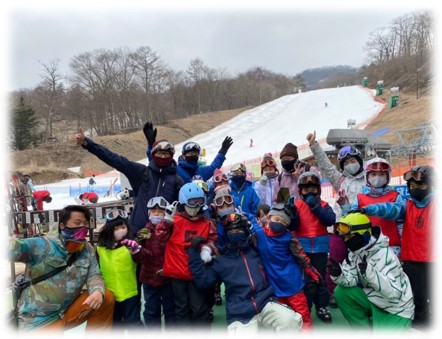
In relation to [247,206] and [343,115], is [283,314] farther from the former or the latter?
[343,115]

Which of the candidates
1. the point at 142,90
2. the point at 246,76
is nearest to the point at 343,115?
the point at 142,90

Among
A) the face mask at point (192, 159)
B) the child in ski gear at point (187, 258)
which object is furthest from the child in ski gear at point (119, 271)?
the face mask at point (192, 159)

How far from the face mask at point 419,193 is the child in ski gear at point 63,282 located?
310 centimetres

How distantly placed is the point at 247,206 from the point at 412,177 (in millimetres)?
2028

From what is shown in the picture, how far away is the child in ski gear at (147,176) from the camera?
3.94m

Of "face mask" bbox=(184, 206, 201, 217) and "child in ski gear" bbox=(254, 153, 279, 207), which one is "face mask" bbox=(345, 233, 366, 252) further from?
"child in ski gear" bbox=(254, 153, 279, 207)

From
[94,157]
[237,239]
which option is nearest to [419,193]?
[237,239]

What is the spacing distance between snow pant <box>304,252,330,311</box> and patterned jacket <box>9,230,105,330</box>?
215 centimetres

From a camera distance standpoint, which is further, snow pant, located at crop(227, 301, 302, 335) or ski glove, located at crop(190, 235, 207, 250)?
ski glove, located at crop(190, 235, 207, 250)

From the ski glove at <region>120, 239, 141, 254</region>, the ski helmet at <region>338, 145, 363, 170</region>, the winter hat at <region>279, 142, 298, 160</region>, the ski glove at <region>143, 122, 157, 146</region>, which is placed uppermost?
the ski glove at <region>143, 122, 157, 146</region>

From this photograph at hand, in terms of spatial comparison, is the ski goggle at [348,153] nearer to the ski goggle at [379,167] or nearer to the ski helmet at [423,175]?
the ski goggle at [379,167]

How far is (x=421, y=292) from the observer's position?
3324mm

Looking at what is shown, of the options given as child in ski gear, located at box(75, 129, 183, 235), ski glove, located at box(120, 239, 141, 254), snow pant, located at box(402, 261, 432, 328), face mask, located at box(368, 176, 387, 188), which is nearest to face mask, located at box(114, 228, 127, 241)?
ski glove, located at box(120, 239, 141, 254)

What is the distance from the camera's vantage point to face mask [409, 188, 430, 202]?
3398 millimetres
